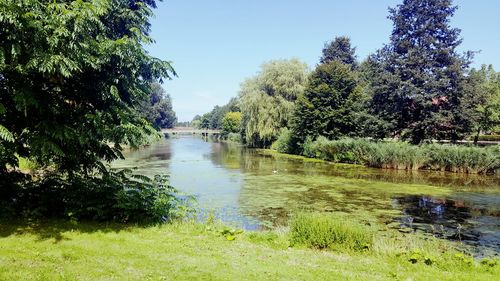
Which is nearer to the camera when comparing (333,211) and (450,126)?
(333,211)

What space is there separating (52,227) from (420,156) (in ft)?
89.8

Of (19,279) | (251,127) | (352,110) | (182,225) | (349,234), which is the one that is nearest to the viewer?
(19,279)

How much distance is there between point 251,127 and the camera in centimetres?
5147

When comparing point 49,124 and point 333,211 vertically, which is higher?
point 49,124

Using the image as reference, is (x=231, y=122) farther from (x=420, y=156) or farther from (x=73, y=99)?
(x=73, y=99)

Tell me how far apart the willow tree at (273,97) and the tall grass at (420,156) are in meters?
14.9

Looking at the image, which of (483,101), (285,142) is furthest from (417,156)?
(285,142)

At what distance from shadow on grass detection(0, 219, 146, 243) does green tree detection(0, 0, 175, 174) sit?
4.82ft

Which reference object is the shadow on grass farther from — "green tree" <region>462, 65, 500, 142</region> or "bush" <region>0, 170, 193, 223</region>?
"green tree" <region>462, 65, 500, 142</region>

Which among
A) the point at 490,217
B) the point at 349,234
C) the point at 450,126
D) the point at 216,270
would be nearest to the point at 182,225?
the point at 216,270


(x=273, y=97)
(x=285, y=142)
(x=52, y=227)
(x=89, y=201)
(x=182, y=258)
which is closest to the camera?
(x=182, y=258)

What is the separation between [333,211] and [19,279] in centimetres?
1120

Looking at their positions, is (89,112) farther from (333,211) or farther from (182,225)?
(333,211)

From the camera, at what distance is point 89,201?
9.24 meters
